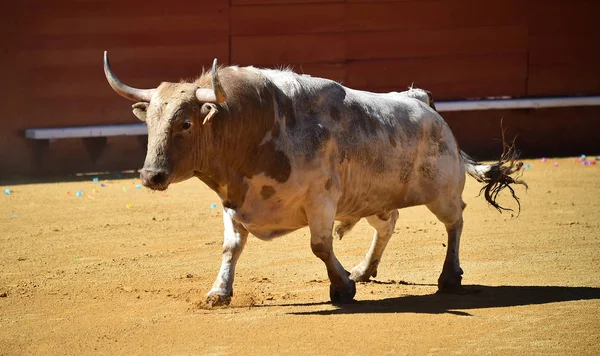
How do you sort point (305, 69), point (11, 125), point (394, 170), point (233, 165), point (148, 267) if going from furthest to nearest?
point (305, 69), point (11, 125), point (148, 267), point (394, 170), point (233, 165)

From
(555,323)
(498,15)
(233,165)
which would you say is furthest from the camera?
(498,15)

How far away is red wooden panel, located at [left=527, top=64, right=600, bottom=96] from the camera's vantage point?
11.4 m

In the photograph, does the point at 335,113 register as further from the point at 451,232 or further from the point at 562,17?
the point at 562,17

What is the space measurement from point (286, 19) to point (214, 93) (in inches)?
242

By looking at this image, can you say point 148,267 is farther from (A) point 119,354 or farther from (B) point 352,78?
(B) point 352,78

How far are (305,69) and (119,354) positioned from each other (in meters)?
6.72

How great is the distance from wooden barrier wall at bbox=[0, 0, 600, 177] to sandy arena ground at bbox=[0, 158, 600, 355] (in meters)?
1.66

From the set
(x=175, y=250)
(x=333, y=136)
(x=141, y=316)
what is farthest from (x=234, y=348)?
(x=175, y=250)

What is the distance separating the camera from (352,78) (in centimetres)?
1061

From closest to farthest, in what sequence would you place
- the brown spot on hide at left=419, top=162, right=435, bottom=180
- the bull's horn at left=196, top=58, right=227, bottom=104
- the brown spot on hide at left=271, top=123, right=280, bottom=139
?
1. the bull's horn at left=196, top=58, right=227, bottom=104
2. the brown spot on hide at left=271, top=123, right=280, bottom=139
3. the brown spot on hide at left=419, top=162, right=435, bottom=180

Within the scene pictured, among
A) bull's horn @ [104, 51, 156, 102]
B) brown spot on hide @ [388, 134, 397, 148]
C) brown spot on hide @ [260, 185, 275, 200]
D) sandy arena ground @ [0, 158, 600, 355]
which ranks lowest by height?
sandy arena ground @ [0, 158, 600, 355]

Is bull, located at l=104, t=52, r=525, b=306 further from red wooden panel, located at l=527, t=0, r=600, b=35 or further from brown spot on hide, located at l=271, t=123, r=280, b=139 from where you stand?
red wooden panel, located at l=527, t=0, r=600, b=35

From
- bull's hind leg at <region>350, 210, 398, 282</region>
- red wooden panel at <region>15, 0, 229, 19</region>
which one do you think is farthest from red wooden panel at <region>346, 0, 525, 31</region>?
bull's hind leg at <region>350, 210, 398, 282</region>

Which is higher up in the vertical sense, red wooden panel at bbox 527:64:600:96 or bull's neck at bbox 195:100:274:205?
bull's neck at bbox 195:100:274:205
